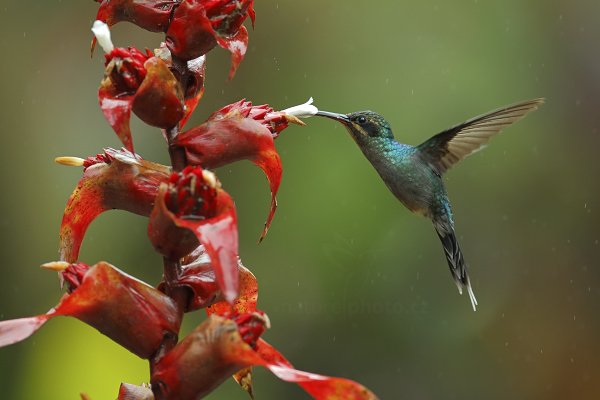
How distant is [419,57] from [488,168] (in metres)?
0.59

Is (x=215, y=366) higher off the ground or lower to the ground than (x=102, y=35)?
lower

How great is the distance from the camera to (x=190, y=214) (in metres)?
1.23

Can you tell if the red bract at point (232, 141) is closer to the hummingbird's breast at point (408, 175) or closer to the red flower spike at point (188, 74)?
the red flower spike at point (188, 74)

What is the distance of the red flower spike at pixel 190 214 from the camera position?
1.12 m

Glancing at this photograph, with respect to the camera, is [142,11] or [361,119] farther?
[361,119]

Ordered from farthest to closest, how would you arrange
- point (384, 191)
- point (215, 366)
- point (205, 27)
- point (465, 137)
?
1. point (384, 191)
2. point (465, 137)
3. point (205, 27)
4. point (215, 366)

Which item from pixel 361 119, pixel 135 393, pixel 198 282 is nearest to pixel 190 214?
pixel 198 282

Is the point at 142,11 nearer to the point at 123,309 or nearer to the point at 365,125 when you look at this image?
the point at 123,309

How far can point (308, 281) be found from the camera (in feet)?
12.8

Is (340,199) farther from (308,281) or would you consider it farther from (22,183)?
(22,183)

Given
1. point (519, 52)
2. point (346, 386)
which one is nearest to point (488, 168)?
point (519, 52)

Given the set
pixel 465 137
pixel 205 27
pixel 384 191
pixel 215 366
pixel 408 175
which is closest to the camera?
pixel 215 366

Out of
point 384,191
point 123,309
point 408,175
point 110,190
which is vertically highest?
point 110,190

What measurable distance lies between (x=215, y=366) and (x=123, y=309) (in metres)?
0.15
